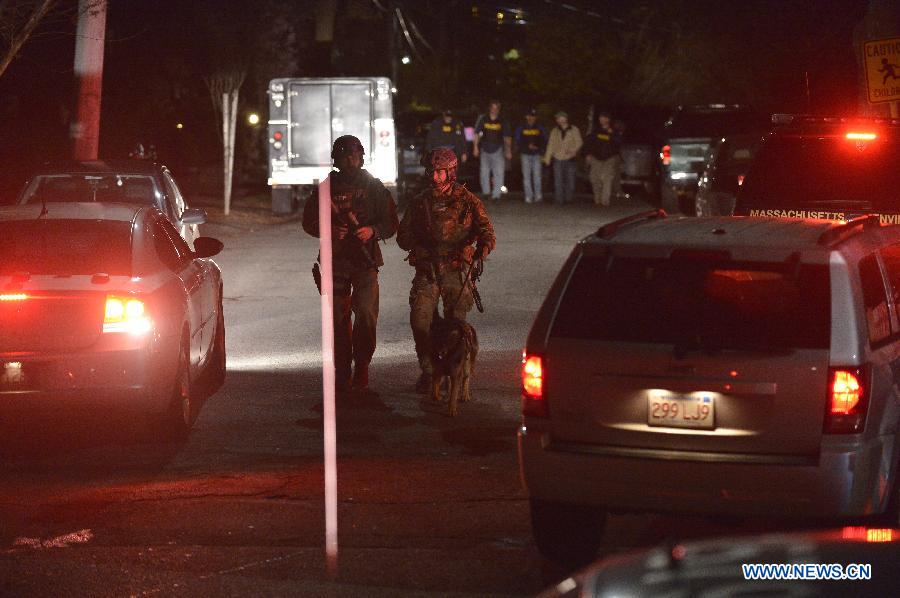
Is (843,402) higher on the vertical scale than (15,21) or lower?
lower

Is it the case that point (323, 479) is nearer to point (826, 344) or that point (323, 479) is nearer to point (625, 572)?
point (826, 344)

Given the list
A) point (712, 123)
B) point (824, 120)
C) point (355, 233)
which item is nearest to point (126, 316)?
point (355, 233)

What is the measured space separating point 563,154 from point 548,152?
0.30 metres

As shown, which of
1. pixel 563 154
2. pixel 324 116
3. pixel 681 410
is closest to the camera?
pixel 681 410

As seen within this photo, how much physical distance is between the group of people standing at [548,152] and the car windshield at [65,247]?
19203 mm

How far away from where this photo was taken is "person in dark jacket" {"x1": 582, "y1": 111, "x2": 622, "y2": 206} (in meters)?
30.0

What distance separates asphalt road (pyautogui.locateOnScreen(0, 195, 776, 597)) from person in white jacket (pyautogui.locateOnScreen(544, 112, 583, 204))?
52.0 ft

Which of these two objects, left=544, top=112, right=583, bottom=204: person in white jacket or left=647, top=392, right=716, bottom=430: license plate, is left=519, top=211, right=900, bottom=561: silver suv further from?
left=544, top=112, right=583, bottom=204: person in white jacket

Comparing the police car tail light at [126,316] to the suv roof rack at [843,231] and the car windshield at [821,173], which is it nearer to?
the suv roof rack at [843,231]

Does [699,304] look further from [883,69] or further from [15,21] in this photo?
[15,21]

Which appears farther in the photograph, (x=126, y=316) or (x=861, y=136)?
(x=861, y=136)

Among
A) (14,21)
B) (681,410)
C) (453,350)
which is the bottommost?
(453,350)

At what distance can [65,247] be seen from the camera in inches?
389

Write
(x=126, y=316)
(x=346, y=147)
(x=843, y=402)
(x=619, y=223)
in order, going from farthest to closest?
1. (x=346, y=147)
2. (x=126, y=316)
3. (x=619, y=223)
4. (x=843, y=402)
